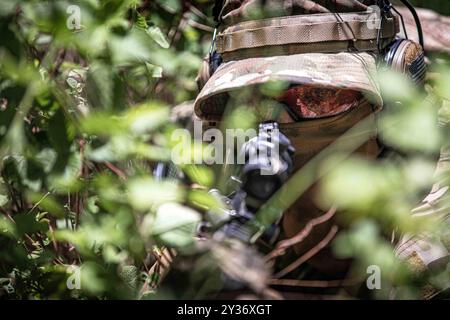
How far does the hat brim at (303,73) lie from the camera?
1357 mm

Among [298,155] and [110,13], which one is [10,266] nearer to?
[110,13]

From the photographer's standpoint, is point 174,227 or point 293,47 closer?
point 174,227

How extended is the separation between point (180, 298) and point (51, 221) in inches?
19.4

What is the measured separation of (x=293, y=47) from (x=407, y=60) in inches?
10.1

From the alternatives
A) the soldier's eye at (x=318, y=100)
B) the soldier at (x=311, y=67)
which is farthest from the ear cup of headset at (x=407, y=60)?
the soldier's eye at (x=318, y=100)

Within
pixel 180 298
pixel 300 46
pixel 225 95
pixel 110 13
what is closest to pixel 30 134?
pixel 110 13

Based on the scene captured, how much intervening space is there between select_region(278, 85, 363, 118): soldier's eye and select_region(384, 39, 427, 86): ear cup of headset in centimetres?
11

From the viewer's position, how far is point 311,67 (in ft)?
4.63

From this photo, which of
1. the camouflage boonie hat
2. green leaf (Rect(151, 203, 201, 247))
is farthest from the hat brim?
green leaf (Rect(151, 203, 201, 247))

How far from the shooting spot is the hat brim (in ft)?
4.45

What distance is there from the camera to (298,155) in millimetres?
1600

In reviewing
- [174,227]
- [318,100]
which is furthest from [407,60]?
[174,227]

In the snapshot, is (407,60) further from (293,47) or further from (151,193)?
(151,193)

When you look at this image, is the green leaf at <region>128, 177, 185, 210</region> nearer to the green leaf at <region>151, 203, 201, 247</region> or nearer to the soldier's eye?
the green leaf at <region>151, 203, 201, 247</region>
